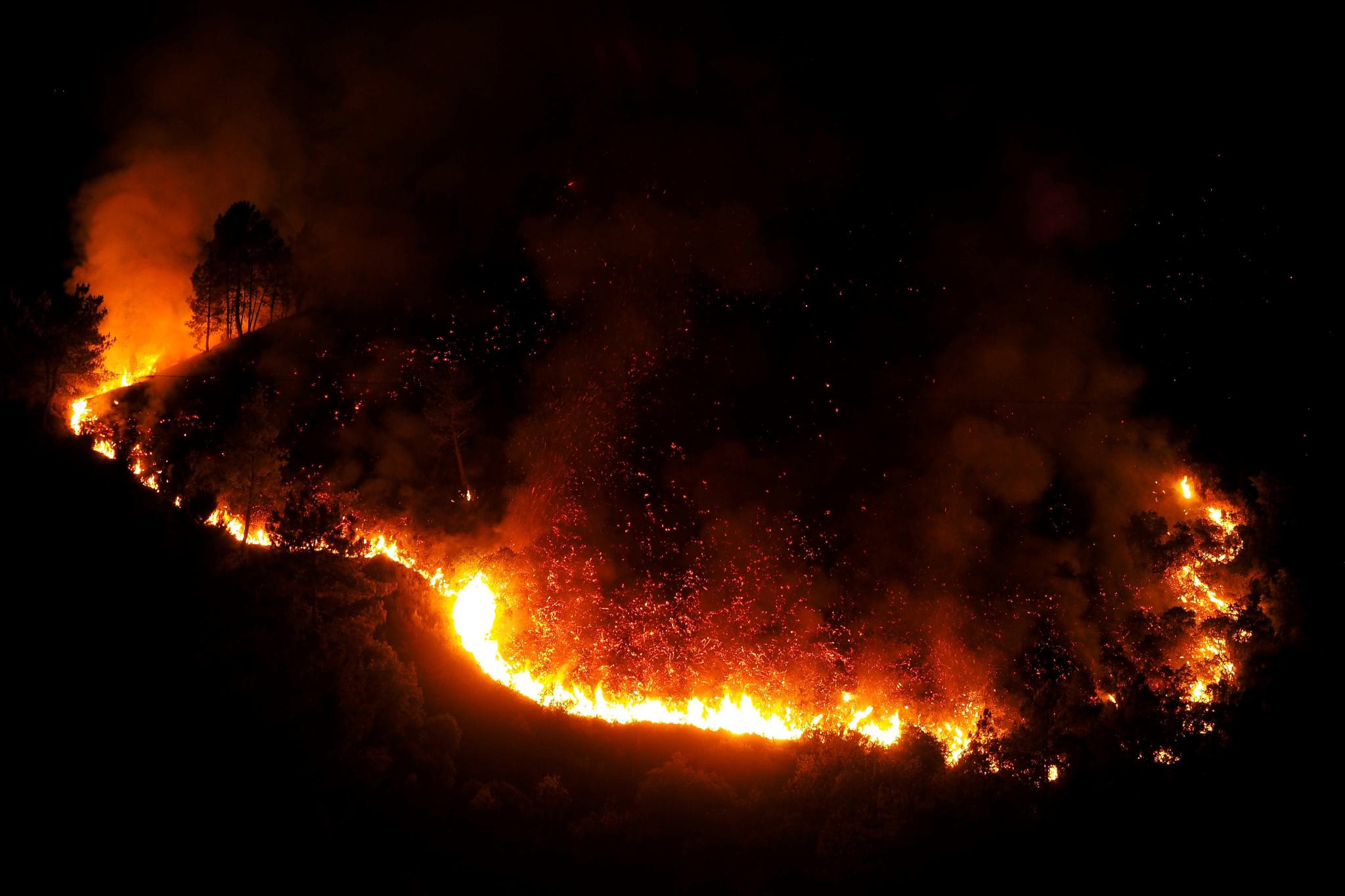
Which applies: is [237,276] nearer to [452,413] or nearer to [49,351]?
[49,351]

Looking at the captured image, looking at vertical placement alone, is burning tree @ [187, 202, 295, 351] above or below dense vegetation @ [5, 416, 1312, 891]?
above

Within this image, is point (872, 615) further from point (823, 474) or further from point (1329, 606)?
point (1329, 606)

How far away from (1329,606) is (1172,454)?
4309mm

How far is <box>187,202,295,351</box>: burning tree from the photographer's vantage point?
26.9 metres

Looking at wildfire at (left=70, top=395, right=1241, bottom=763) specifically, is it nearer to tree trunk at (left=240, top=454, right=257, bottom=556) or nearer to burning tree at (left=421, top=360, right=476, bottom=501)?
tree trunk at (left=240, top=454, right=257, bottom=556)

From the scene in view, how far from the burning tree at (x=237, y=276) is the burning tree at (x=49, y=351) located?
578 centimetres

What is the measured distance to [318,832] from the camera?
905 cm

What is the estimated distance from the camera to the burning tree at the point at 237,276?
26891 millimetres

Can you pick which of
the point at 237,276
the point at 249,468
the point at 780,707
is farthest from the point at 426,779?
the point at 237,276

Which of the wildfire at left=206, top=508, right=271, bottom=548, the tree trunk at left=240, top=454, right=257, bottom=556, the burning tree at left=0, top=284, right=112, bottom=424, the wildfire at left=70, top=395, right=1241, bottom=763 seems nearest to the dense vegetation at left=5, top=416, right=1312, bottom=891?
the wildfire at left=70, top=395, right=1241, bottom=763

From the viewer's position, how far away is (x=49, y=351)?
20.5m

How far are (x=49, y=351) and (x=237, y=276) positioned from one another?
768 cm

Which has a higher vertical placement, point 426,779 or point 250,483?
point 250,483

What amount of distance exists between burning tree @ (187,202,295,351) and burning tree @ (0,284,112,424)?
5.78 meters
